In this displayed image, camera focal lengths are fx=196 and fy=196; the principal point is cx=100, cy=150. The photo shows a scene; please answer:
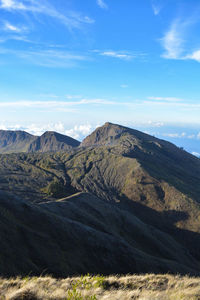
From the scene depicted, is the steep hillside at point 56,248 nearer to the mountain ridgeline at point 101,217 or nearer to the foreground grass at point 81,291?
the mountain ridgeline at point 101,217

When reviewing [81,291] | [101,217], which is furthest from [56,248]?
[101,217]

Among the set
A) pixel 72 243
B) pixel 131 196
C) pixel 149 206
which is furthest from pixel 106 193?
pixel 72 243

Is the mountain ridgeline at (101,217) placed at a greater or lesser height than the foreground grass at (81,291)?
lesser

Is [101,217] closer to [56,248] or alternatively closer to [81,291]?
[56,248]

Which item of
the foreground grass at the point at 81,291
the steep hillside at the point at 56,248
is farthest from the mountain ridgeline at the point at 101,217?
the foreground grass at the point at 81,291

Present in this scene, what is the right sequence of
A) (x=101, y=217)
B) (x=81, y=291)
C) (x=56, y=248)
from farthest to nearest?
(x=101, y=217) → (x=56, y=248) → (x=81, y=291)

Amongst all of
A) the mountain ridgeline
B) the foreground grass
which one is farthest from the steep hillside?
the foreground grass

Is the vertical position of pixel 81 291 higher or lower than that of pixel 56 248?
higher

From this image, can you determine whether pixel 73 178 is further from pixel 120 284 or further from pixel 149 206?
pixel 120 284
